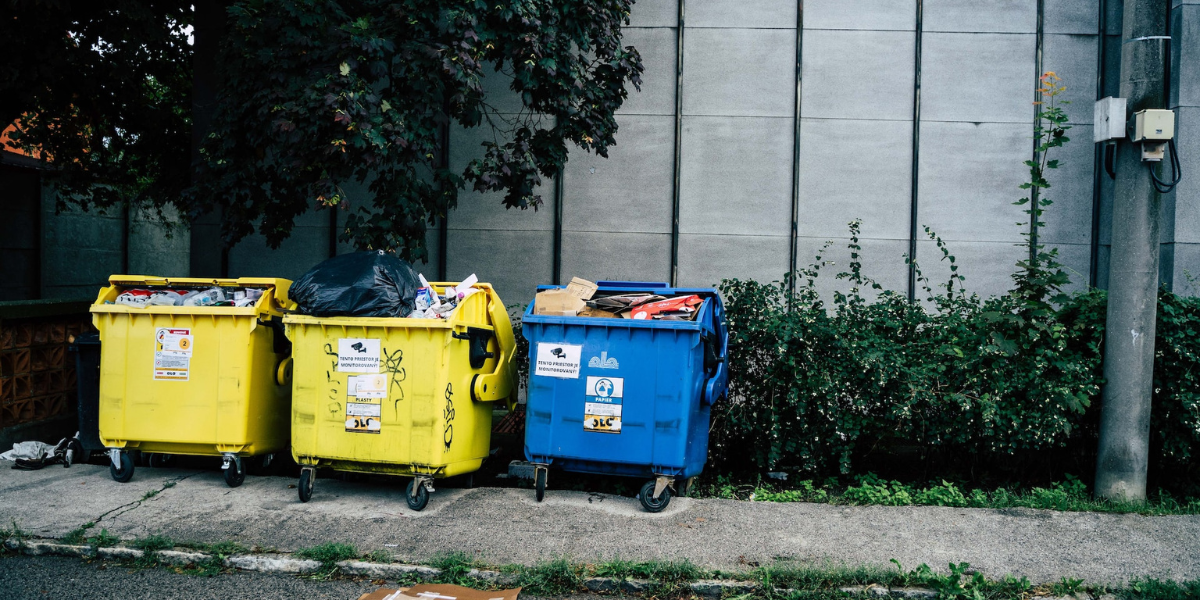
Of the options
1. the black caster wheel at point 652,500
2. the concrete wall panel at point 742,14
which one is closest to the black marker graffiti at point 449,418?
the black caster wheel at point 652,500

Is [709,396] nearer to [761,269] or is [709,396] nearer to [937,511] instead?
[937,511]

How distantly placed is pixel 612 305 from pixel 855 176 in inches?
149

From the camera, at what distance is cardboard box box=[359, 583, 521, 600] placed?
12.0 ft

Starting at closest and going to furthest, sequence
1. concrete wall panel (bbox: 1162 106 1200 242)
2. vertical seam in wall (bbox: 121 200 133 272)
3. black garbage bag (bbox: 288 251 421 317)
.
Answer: black garbage bag (bbox: 288 251 421 317)
concrete wall panel (bbox: 1162 106 1200 242)
vertical seam in wall (bbox: 121 200 133 272)

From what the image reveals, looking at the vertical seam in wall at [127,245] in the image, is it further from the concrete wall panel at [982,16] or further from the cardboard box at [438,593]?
the cardboard box at [438,593]

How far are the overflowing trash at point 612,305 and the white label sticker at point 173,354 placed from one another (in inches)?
93.9

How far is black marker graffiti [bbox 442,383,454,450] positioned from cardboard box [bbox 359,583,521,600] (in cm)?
120

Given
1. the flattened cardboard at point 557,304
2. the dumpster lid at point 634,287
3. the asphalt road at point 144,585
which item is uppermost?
the dumpster lid at point 634,287

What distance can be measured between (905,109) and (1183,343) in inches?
144

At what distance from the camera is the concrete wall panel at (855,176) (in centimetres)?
791

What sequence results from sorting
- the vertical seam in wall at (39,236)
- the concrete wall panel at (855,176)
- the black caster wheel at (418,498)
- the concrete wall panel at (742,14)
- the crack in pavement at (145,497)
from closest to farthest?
the crack in pavement at (145,497)
the black caster wheel at (418,498)
the concrete wall panel at (855,176)
the concrete wall panel at (742,14)
the vertical seam in wall at (39,236)

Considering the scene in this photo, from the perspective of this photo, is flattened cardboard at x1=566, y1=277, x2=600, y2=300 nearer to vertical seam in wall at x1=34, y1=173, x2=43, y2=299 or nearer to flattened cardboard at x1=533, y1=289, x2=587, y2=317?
flattened cardboard at x1=533, y1=289, x2=587, y2=317

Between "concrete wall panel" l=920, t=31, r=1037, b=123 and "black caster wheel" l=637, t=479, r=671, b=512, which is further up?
"concrete wall panel" l=920, t=31, r=1037, b=123

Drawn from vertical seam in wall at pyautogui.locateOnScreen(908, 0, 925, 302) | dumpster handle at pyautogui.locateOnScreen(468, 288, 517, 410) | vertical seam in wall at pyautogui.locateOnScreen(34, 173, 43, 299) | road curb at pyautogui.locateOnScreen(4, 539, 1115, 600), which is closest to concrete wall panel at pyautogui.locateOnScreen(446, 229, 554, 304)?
dumpster handle at pyautogui.locateOnScreen(468, 288, 517, 410)
